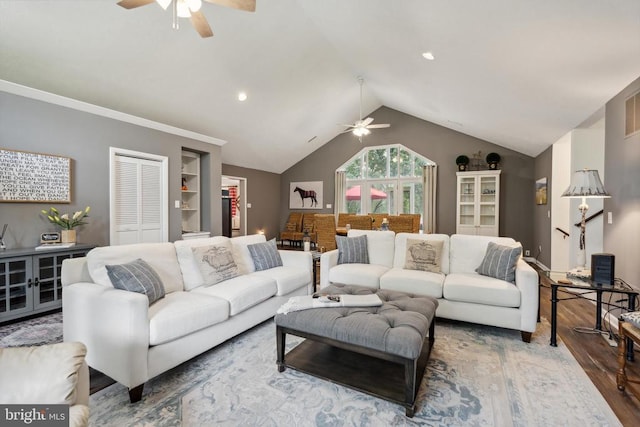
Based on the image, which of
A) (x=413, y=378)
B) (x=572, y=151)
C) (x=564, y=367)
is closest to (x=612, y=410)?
(x=564, y=367)

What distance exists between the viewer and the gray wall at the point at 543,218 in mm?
5363

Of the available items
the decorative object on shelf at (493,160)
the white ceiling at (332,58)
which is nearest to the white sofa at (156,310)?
the white ceiling at (332,58)

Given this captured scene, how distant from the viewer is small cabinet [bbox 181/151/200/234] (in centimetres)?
573

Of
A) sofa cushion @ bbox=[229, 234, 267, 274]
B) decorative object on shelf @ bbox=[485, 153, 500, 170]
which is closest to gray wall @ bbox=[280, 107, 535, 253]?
decorative object on shelf @ bbox=[485, 153, 500, 170]

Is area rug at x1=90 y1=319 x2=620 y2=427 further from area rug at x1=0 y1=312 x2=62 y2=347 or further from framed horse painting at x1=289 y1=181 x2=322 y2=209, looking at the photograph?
framed horse painting at x1=289 y1=181 x2=322 y2=209

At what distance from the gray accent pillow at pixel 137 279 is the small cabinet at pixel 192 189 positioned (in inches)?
139

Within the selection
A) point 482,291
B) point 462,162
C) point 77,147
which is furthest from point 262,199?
point 482,291

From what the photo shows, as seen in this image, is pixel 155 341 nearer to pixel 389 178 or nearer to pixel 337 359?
pixel 337 359

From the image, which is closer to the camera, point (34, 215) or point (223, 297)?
point (223, 297)

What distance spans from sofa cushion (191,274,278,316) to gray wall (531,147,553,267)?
5125 mm

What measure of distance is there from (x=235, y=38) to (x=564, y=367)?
15.7 feet

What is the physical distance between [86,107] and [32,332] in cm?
267

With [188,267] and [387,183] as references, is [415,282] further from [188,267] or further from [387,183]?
[387,183]

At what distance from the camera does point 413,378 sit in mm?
1679
